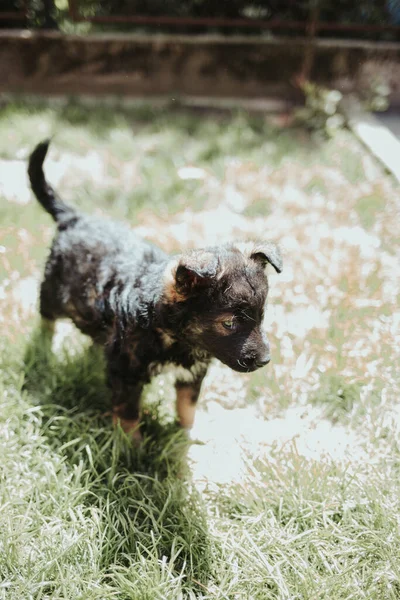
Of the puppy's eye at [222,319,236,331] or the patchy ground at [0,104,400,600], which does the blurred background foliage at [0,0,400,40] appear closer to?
the patchy ground at [0,104,400,600]

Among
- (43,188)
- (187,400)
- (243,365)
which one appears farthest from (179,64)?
(243,365)

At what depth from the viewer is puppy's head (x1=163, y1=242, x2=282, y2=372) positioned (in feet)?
8.06

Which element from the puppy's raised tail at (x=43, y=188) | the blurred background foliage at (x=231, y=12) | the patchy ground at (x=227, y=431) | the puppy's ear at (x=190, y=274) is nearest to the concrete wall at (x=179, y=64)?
the blurred background foliage at (x=231, y=12)

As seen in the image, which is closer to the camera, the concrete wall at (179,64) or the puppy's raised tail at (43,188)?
the puppy's raised tail at (43,188)

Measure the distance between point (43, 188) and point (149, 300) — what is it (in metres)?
1.25

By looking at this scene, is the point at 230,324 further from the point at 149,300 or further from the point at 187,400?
the point at 187,400

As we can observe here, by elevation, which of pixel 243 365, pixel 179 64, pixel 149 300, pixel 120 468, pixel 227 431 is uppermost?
pixel 179 64

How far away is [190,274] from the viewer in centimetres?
243

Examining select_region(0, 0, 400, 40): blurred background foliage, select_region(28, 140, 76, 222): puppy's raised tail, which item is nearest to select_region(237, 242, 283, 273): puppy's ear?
select_region(28, 140, 76, 222): puppy's raised tail

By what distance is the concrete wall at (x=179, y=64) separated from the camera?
7043mm

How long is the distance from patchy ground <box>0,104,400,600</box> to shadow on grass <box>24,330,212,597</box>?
0.01 metres

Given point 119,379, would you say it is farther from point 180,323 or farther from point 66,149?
point 66,149

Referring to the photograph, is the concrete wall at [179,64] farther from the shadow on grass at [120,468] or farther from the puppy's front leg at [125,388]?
the puppy's front leg at [125,388]

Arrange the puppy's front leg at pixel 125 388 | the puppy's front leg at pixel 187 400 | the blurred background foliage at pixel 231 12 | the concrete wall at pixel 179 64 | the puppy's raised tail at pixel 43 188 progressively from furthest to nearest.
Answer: the blurred background foliage at pixel 231 12
the concrete wall at pixel 179 64
the puppy's raised tail at pixel 43 188
the puppy's front leg at pixel 187 400
the puppy's front leg at pixel 125 388
